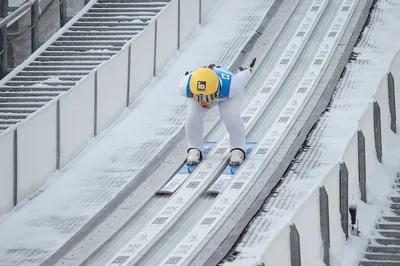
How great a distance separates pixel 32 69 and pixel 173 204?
584 centimetres

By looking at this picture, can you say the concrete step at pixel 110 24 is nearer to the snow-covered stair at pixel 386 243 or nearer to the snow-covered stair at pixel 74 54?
the snow-covered stair at pixel 74 54

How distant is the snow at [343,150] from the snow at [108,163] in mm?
2020

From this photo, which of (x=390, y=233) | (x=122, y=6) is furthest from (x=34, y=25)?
(x=390, y=233)

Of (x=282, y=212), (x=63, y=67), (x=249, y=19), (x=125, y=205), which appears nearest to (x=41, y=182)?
(x=125, y=205)

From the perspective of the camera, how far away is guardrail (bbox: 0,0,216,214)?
14438 millimetres

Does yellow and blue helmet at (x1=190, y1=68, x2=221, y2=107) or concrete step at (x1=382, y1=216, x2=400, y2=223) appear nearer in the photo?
concrete step at (x1=382, y1=216, x2=400, y2=223)

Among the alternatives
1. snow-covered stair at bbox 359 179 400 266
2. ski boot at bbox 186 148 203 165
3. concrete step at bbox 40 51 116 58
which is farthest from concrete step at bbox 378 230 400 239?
concrete step at bbox 40 51 116 58

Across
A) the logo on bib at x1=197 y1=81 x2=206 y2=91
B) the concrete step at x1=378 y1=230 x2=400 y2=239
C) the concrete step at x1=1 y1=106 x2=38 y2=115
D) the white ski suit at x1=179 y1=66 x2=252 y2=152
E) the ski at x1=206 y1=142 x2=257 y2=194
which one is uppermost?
the logo on bib at x1=197 y1=81 x2=206 y2=91

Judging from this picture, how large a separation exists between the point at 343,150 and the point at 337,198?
2.51ft

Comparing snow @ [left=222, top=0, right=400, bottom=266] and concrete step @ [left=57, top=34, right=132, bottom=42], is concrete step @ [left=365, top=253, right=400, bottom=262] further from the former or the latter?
concrete step @ [left=57, top=34, right=132, bottom=42]

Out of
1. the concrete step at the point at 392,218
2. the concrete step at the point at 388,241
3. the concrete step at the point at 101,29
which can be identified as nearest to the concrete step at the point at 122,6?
the concrete step at the point at 101,29

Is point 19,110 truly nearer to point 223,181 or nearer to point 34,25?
point 34,25

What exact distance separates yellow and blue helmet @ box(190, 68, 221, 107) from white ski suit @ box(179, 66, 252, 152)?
11 centimetres

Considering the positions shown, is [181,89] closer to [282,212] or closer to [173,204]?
[173,204]
